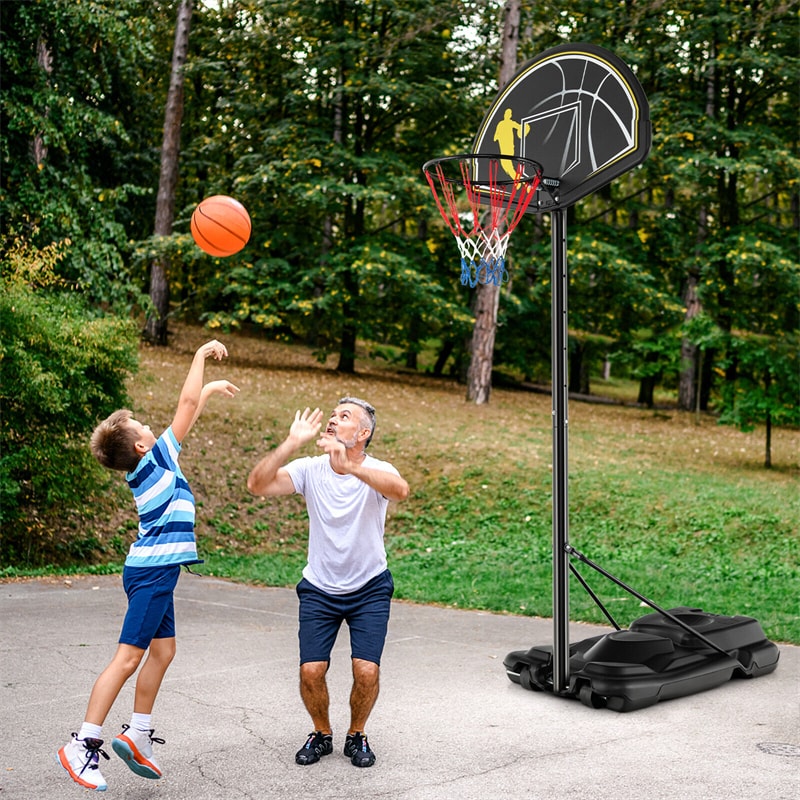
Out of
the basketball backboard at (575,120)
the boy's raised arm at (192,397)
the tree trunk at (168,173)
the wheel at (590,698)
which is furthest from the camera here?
the tree trunk at (168,173)

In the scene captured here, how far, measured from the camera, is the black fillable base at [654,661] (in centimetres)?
634

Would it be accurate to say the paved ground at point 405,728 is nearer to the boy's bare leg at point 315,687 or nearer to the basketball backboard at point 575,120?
the boy's bare leg at point 315,687

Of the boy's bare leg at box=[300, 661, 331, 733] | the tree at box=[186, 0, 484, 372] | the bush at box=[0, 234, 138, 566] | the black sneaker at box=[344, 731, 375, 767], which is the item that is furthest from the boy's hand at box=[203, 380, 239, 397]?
the tree at box=[186, 0, 484, 372]

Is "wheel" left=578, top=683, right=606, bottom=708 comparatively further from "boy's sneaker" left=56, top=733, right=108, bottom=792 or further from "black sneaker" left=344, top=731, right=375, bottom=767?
"boy's sneaker" left=56, top=733, right=108, bottom=792

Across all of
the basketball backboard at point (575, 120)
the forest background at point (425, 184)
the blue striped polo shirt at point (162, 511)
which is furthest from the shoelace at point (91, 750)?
the forest background at point (425, 184)

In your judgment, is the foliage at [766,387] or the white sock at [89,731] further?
the foliage at [766,387]

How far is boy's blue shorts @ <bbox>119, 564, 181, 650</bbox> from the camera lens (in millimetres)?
4746

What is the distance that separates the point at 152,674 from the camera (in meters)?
4.84

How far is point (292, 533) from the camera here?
1459 cm

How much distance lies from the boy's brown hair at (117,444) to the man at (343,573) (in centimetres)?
61

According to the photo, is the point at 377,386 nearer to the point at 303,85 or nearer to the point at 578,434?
the point at 578,434

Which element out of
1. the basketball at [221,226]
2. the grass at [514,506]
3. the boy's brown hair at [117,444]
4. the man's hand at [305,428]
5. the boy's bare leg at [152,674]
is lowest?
the grass at [514,506]

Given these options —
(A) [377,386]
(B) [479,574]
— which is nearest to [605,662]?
(B) [479,574]

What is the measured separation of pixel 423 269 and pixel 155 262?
658cm
